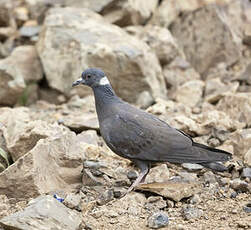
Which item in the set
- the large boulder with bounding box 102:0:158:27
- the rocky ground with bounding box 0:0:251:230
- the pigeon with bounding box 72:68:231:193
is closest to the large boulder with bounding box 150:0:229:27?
the rocky ground with bounding box 0:0:251:230

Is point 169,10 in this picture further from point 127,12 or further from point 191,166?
point 191,166

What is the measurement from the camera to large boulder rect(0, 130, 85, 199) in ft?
15.6

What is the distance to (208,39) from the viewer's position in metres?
9.49

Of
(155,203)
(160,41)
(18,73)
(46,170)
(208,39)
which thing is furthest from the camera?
(208,39)

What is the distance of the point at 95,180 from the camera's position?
5.11 m

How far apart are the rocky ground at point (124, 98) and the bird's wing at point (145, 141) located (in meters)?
0.29

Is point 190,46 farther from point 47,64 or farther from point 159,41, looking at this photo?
point 47,64

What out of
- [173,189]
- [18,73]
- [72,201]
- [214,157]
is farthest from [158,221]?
[18,73]

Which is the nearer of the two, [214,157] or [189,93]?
[214,157]

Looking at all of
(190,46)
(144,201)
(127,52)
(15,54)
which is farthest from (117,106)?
(190,46)

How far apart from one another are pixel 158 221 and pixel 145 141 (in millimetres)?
1045

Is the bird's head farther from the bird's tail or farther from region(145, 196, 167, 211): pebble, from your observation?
region(145, 196, 167, 211): pebble

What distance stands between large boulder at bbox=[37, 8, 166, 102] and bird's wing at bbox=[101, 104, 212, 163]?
9.37ft

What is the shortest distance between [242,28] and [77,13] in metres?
3.30
